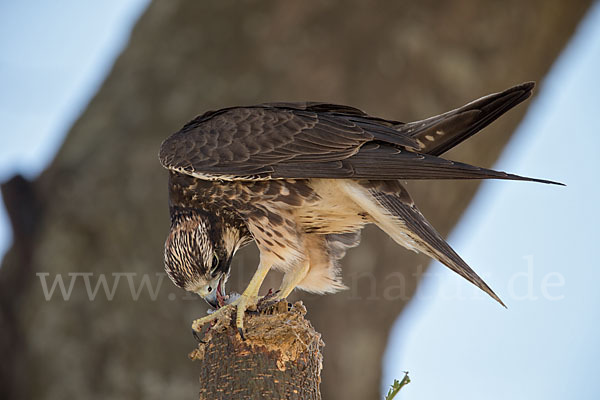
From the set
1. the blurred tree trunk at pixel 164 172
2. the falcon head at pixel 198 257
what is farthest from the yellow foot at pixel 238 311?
the blurred tree trunk at pixel 164 172

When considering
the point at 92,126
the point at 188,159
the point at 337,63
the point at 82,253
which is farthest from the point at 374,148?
the point at 92,126

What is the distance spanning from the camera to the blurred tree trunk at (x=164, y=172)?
589 centimetres

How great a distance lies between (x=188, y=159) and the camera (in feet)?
11.7

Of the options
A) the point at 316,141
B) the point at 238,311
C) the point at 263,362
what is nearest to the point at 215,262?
the point at 316,141

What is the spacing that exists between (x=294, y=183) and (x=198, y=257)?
56cm

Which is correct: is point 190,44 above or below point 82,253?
above

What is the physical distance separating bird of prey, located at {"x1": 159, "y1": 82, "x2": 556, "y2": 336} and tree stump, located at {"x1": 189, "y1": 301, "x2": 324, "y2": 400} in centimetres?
62

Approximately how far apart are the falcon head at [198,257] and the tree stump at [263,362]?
0.98 m

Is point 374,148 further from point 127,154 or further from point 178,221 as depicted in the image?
point 127,154

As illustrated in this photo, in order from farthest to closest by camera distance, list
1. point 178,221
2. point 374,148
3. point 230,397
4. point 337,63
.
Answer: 1. point 337,63
2. point 178,221
3. point 374,148
4. point 230,397

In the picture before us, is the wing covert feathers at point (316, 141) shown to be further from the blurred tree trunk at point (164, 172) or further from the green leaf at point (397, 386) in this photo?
the blurred tree trunk at point (164, 172)

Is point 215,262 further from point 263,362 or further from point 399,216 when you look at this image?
point 263,362

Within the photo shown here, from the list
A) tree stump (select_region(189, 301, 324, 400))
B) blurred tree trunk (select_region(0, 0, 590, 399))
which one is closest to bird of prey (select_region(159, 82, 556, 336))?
tree stump (select_region(189, 301, 324, 400))

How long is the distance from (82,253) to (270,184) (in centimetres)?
302
